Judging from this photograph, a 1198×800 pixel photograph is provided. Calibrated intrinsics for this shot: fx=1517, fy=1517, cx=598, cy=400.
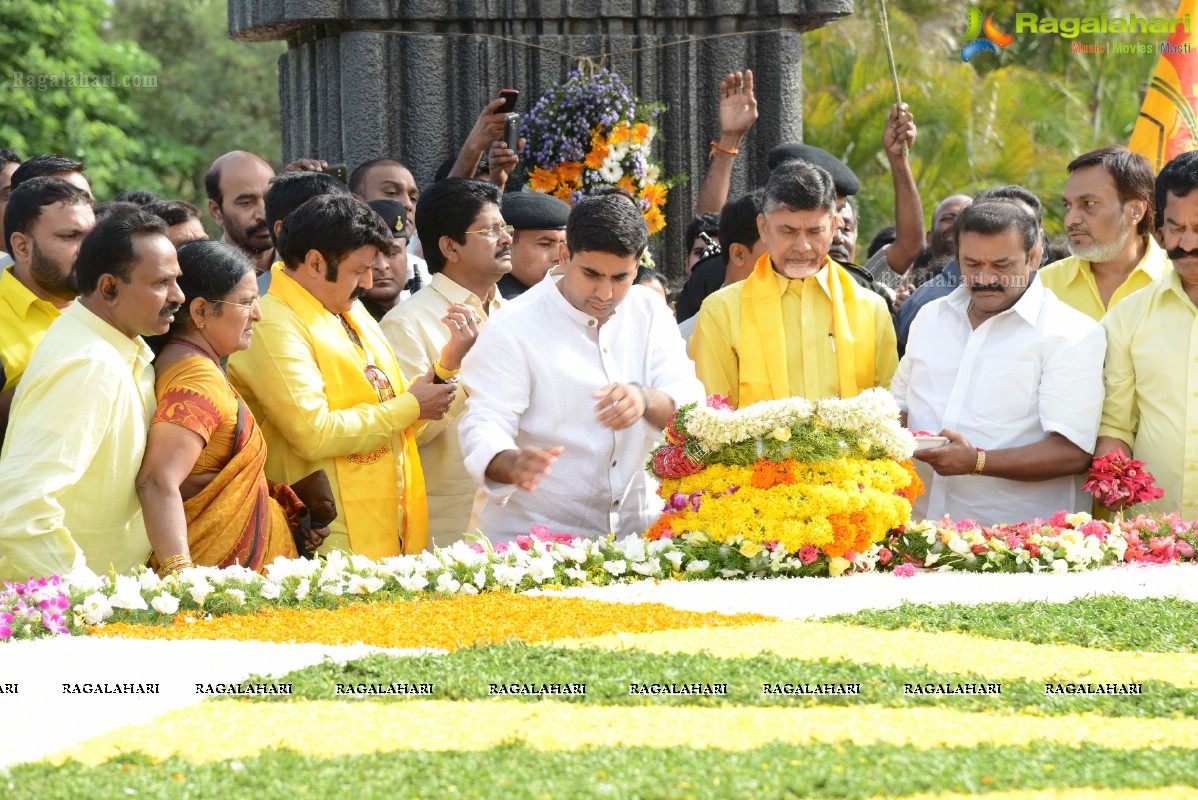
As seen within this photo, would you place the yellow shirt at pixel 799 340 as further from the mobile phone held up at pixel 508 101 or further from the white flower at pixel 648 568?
the mobile phone held up at pixel 508 101

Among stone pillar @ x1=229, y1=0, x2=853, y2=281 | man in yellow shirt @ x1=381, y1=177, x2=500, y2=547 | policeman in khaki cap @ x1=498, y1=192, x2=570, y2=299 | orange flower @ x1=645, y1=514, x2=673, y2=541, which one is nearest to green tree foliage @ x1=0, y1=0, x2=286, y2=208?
stone pillar @ x1=229, y1=0, x2=853, y2=281

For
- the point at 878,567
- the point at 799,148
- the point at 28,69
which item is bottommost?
the point at 878,567

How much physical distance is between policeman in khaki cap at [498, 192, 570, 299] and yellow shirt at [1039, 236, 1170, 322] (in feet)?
6.75

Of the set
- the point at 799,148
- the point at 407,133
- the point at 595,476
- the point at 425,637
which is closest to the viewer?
the point at 425,637

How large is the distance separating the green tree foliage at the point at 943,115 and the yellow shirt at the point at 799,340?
1489cm

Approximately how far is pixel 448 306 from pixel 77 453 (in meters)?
1.91

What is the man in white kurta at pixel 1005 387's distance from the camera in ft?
17.7

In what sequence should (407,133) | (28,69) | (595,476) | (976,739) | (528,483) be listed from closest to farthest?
(976,739) < (528,483) < (595,476) < (407,133) < (28,69)

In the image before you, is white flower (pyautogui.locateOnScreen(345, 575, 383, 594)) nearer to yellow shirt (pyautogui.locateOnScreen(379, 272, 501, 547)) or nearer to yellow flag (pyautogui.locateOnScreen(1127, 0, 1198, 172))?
yellow shirt (pyautogui.locateOnScreen(379, 272, 501, 547))

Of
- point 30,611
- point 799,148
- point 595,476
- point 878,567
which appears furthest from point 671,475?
point 799,148

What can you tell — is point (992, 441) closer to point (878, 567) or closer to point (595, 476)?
point (878, 567)

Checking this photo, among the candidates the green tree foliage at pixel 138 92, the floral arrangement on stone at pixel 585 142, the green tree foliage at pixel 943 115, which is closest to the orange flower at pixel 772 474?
the floral arrangement on stone at pixel 585 142

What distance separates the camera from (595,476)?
526 cm

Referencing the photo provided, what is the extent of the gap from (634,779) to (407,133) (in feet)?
19.3
